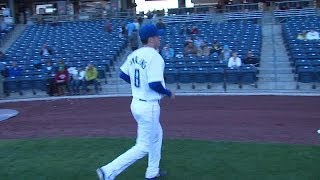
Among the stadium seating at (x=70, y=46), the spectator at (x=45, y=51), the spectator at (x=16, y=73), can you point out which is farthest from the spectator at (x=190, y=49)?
the spectator at (x=16, y=73)

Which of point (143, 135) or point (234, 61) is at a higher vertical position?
point (143, 135)

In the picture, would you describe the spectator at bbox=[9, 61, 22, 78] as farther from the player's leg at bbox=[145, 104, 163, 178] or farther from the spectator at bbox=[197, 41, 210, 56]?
the player's leg at bbox=[145, 104, 163, 178]

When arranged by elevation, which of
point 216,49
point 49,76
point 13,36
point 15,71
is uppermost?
point 13,36

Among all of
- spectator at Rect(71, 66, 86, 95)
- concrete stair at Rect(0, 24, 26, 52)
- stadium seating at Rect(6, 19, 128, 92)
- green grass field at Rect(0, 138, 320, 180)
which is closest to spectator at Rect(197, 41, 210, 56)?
stadium seating at Rect(6, 19, 128, 92)

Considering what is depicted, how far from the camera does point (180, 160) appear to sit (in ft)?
21.6

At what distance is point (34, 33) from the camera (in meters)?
26.9

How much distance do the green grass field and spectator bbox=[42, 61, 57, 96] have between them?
910 cm

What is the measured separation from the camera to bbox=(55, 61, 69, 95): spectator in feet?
56.1

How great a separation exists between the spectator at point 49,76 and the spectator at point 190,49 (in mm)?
5189

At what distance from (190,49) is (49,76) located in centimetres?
558

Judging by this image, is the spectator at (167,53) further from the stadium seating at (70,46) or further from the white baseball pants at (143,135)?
the white baseball pants at (143,135)

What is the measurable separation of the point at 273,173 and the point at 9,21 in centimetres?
2799

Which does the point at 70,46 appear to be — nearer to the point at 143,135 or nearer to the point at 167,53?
the point at 167,53

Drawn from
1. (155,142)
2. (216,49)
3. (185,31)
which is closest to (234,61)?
(216,49)
